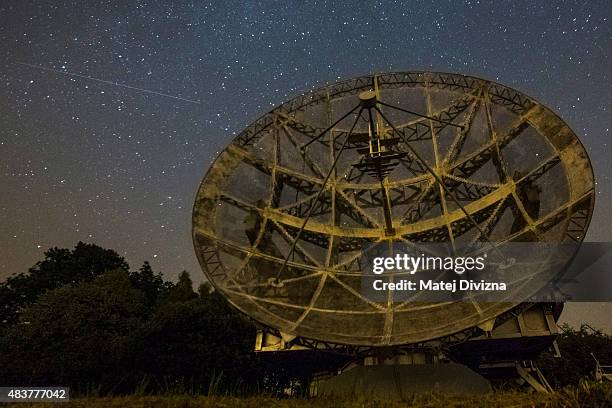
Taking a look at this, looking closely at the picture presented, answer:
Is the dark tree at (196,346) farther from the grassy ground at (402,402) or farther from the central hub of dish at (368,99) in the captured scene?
the grassy ground at (402,402)

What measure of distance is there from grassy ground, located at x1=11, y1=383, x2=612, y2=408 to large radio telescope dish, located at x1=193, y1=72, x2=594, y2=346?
203 inches

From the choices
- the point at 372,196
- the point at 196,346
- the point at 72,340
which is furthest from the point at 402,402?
the point at 72,340

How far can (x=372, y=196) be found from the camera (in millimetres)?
21156

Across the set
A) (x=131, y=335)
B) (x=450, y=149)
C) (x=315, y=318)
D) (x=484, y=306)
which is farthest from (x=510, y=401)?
(x=131, y=335)

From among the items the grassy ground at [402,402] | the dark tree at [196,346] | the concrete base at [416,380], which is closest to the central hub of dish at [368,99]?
the concrete base at [416,380]

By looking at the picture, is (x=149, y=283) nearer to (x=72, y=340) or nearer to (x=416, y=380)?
(x=72, y=340)

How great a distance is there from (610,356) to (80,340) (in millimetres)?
45192

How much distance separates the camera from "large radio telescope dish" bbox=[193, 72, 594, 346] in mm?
16094

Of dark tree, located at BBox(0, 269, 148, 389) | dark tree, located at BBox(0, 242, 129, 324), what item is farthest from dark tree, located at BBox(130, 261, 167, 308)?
dark tree, located at BBox(0, 269, 148, 389)

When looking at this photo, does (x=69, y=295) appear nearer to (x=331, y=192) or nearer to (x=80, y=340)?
(x=80, y=340)

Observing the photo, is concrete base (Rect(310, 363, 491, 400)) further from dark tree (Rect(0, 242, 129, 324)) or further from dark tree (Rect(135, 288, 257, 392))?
dark tree (Rect(0, 242, 129, 324))

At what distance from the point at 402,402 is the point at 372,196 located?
12474mm

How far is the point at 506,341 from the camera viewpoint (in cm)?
1728

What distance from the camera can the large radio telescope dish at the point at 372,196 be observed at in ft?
52.8
